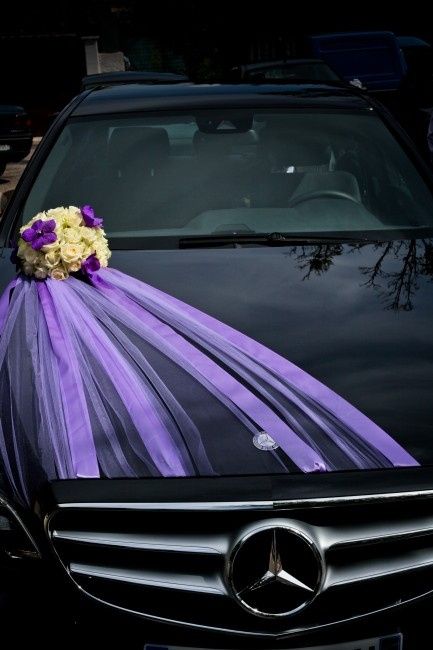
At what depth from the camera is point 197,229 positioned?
3.83 meters

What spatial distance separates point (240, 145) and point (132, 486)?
213 cm

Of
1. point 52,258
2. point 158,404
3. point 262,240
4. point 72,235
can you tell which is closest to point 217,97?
point 262,240

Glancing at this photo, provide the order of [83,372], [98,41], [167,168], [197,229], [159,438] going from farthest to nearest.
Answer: [98,41] < [167,168] < [197,229] < [83,372] < [159,438]

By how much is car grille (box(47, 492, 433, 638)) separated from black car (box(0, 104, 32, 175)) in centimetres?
1519

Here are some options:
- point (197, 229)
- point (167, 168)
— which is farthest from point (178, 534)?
point (167, 168)

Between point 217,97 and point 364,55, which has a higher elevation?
point 217,97

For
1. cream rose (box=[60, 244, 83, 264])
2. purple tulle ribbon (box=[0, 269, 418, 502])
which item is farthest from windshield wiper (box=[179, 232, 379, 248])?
purple tulle ribbon (box=[0, 269, 418, 502])

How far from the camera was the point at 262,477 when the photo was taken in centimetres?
225

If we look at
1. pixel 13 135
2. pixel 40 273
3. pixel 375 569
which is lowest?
pixel 13 135

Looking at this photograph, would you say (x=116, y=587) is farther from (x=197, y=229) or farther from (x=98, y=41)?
(x=98, y=41)

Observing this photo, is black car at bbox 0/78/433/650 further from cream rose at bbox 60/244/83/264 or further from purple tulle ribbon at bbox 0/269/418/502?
cream rose at bbox 60/244/83/264

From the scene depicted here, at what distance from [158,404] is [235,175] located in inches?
67.9

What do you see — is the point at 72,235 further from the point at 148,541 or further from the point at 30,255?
the point at 148,541

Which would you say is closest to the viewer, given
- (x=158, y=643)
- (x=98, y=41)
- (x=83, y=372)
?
(x=158, y=643)
